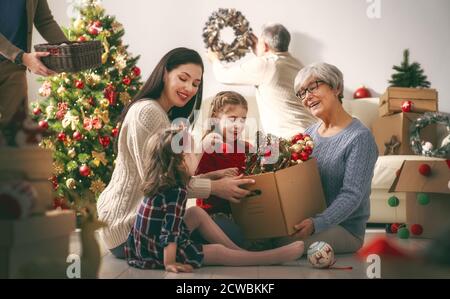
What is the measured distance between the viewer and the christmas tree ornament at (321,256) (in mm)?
2402

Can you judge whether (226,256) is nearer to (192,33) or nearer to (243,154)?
(243,154)

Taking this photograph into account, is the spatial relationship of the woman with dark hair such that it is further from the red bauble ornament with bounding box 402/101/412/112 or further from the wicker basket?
the red bauble ornament with bounding box 402/101/412/112

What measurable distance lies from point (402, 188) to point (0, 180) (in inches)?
83.0

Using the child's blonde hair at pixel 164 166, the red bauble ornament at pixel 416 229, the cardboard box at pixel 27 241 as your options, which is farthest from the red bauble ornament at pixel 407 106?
the cardboard box at pixel 27 241

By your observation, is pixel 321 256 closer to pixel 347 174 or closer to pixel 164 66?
pixel 347 174

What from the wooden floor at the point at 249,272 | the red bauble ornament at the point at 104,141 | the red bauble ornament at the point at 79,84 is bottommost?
the wooden floor at the point at 249,272

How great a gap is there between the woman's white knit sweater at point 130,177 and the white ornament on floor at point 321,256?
16.5 inches

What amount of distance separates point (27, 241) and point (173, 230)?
0.61m

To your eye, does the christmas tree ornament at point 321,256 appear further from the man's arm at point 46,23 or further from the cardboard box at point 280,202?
the man's arm at point 46,23

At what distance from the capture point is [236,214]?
257 cm

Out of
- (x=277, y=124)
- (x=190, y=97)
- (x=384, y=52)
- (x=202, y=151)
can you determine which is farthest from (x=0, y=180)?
(x=384, y=52)

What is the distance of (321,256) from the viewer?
7.89 ft

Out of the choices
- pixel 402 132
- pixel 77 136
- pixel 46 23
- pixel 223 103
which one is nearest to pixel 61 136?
pixel 77 136

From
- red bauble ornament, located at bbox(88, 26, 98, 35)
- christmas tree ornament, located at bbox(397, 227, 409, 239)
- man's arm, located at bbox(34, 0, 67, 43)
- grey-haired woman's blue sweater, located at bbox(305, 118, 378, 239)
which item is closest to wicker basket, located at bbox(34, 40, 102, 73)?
man's arm, located at bbox(34, 0, 67, 43)
